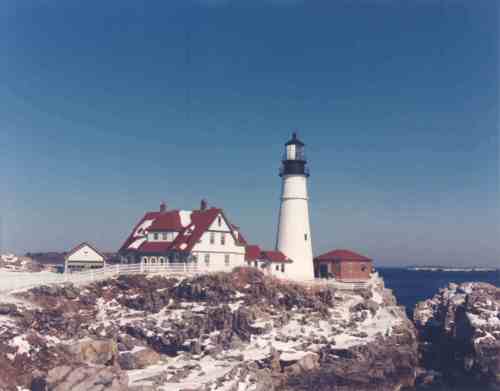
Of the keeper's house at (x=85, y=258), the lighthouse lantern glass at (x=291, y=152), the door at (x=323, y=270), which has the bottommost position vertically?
the door at (x=323, y=270)

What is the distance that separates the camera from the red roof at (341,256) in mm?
59109

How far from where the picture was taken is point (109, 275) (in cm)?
4672

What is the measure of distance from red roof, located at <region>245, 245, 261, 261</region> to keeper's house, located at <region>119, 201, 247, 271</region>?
3.05ft

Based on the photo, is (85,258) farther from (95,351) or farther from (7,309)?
(95,351)

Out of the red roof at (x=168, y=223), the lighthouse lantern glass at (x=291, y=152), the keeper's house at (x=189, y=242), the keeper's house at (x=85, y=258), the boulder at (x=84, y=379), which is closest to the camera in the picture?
the boulder at (x=84, y=379)

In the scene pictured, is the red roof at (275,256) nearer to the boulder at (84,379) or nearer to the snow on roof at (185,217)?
the snow on roof at (185,217)

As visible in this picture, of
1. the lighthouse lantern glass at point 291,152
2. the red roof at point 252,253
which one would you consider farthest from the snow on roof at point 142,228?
the lighthouse lantern glass at point 291,152

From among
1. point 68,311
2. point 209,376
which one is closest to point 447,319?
point 209,376

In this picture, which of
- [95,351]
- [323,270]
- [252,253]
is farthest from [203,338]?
[323,270]

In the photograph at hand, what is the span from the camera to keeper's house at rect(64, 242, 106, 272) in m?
50.5

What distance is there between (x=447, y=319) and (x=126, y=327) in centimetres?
3198

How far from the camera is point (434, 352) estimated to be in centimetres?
4691

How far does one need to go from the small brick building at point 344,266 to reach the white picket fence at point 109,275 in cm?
328

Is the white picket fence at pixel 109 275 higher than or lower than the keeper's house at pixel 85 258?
lower
